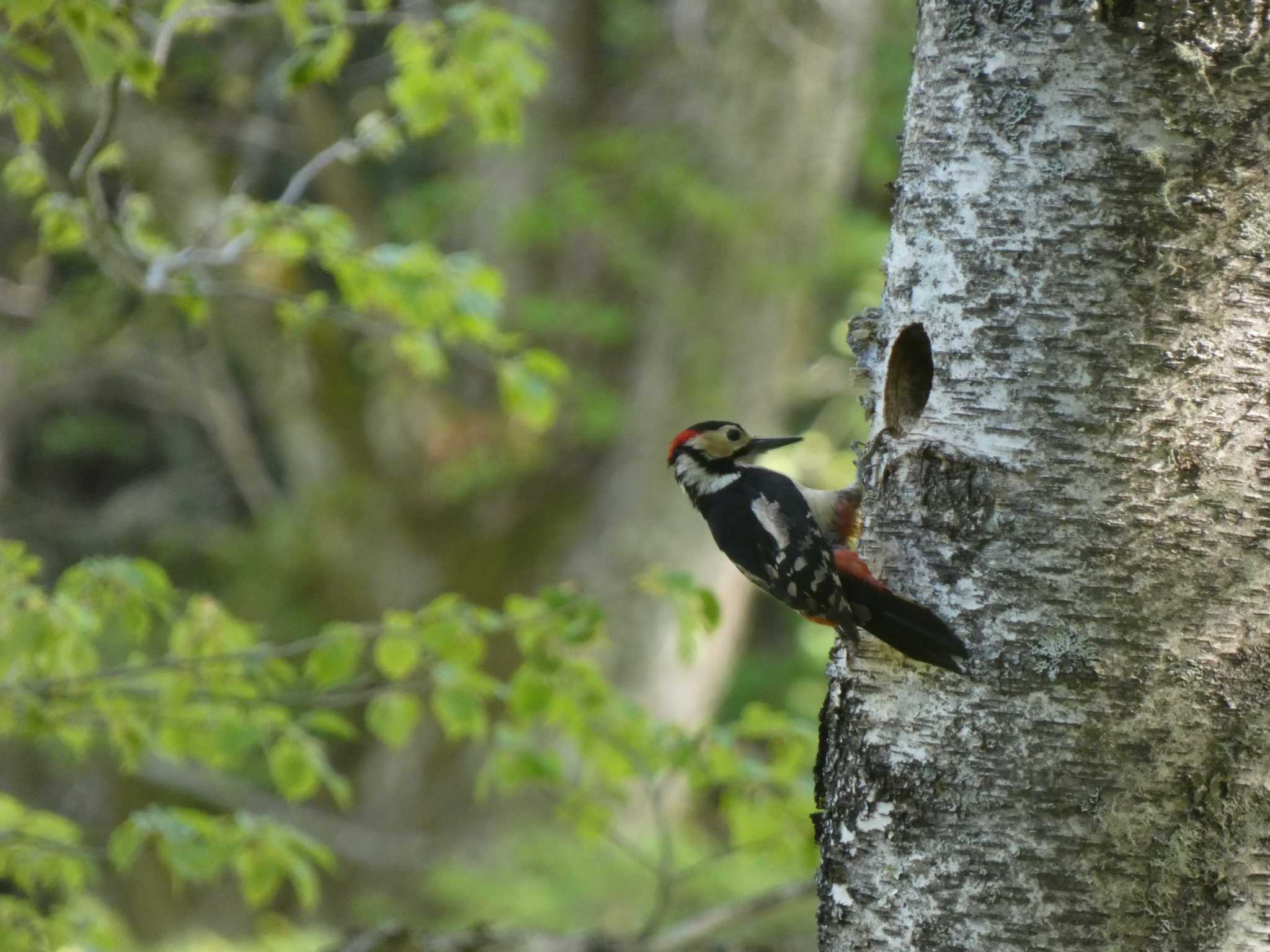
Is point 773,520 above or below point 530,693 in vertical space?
above

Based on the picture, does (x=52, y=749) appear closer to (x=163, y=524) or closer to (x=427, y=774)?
(x=427, y=774)

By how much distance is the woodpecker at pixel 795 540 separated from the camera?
183 cm

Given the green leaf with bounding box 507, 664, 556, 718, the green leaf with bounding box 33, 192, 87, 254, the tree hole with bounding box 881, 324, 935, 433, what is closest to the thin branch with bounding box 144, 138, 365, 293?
the green leaf with bounding box 33, 192, 87, 254

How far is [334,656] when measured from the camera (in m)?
2.93

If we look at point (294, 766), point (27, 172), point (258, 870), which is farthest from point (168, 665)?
point (27, 172)

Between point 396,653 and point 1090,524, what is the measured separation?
5.75 feet

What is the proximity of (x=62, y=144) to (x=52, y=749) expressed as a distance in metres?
4.96

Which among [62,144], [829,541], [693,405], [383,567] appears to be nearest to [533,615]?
[829,541]

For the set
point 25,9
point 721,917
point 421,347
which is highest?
point 25,9

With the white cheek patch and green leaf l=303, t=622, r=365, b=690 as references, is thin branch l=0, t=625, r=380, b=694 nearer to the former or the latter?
green leaf l=303, t=622, r=365, b=690

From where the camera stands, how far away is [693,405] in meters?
7.09

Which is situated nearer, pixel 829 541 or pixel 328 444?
pixel 829 541

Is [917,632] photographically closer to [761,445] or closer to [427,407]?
[761,445]

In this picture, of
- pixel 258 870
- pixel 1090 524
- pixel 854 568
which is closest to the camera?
pixel 1090 524
